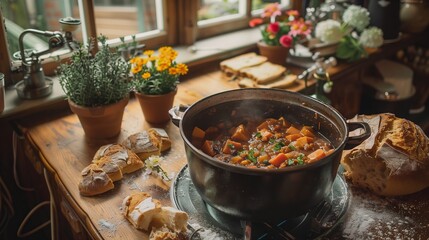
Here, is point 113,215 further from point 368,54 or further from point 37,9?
point 37,9

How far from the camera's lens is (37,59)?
156 cm

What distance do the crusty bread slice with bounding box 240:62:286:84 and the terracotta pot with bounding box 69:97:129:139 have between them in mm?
664

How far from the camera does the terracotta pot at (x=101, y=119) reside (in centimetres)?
139

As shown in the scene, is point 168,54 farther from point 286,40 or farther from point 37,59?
point 286,40

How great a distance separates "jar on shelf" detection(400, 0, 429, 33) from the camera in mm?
2492

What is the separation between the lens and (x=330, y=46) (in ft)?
7.01

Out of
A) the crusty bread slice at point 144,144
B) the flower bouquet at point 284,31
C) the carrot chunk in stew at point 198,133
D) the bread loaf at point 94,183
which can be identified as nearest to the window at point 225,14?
the flower bouquet at point 284,31

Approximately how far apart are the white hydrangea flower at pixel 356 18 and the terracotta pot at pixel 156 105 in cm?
115

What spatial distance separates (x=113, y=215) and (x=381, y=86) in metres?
1.96

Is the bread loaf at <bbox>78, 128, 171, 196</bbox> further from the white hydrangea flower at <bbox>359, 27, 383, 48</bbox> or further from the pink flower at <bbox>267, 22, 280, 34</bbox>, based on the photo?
the white hydrangea flower at <bbox>359, 27, 383, 48</bbox>

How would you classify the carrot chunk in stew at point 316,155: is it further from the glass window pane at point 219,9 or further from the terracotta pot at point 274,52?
the glass window pane at point 219,9

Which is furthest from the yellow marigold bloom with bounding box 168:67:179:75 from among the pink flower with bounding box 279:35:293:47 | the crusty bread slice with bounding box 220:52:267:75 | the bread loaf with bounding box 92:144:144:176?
the pink flower with bounding box 279:35:293:47

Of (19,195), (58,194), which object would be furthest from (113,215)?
(19,195)

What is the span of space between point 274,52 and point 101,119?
3.23ft
